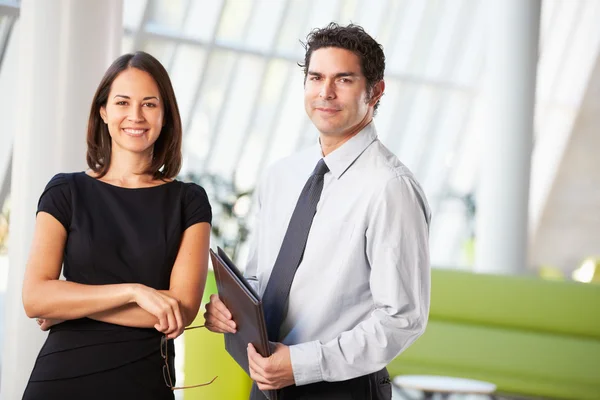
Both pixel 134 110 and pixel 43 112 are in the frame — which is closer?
pixel 134 110

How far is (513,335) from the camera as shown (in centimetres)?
542

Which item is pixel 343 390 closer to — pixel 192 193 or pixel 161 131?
pixel 192 193

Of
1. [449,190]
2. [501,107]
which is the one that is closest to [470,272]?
[501,107]

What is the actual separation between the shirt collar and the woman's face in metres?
0.46

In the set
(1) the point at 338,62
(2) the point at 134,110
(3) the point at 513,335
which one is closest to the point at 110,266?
(2) the point at 134,110

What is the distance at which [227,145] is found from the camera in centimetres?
1141

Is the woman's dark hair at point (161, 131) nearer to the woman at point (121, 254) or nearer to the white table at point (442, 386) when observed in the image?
the woman at point (121, 254)

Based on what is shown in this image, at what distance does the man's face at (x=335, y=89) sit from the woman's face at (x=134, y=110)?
40cm

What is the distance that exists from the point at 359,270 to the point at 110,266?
2.04 ft

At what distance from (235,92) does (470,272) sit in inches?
245

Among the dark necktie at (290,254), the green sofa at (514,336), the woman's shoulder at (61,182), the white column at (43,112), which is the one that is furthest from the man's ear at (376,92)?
the green sofa at (514,336)

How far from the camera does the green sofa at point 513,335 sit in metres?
5.28

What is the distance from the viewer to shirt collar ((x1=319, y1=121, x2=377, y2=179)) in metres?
2.21

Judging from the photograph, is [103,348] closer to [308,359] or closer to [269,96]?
[308,359]
